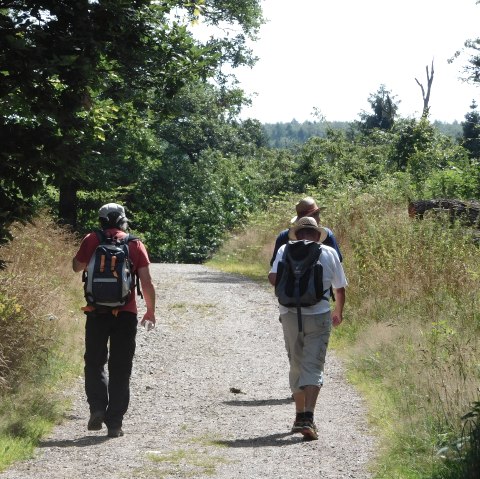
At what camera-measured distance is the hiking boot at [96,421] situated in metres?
8.71

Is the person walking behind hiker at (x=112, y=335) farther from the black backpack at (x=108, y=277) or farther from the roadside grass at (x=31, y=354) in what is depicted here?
the roadside grass at (x=31, y=354)

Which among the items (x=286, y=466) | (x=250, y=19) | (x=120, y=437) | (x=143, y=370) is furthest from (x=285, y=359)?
(x=250, y=19)

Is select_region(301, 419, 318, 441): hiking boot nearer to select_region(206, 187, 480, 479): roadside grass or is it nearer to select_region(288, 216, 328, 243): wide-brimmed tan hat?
select_region(206, 187, 480, 479): roadside grass

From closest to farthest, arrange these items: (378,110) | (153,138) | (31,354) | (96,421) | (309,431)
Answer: (309,431), (96,421), (31,354), (153,138), (378,110)

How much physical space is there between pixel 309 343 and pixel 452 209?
8.42 m

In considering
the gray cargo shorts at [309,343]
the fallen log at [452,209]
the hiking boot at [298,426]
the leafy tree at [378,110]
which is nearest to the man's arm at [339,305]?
the gray cargo shorts at [309,343]

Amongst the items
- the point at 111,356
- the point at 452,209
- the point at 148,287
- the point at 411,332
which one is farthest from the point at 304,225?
the point at 452,209

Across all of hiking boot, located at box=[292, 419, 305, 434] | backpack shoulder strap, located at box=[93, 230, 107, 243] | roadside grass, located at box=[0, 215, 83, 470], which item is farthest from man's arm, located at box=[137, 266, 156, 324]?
hiking boot, located at box=[292, 419, 305, 434]

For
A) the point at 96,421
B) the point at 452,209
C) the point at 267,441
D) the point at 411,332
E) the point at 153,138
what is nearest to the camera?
the point at 267,441

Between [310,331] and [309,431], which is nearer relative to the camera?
[309,431]

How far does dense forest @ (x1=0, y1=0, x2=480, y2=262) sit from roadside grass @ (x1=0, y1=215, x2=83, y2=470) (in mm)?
811

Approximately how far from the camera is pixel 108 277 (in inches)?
332

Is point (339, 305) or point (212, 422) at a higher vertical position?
point (339, 305)

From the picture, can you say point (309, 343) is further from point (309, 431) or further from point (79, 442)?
point (79, 442)
